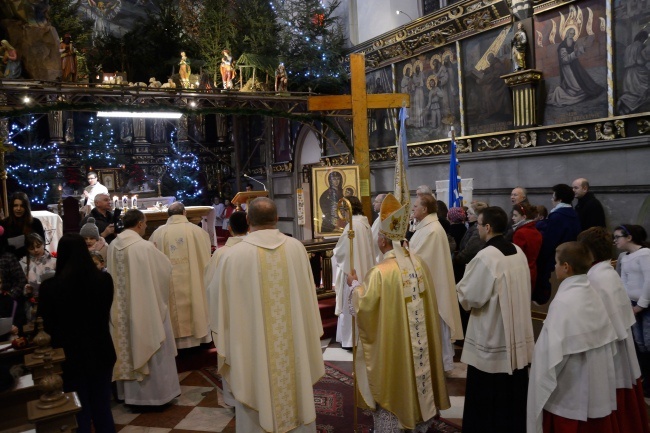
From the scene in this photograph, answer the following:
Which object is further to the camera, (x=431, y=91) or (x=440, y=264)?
(x=431, y=91)

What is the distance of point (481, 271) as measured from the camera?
3717 mm

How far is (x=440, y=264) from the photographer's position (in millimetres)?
4906

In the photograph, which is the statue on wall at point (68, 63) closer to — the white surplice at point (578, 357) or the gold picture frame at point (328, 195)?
the gold picture frame at point (328, 195)

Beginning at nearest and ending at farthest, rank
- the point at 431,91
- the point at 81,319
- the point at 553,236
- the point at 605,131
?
the point at 81,319, the point at 553,236, the point at 605,131, the point at 431,91

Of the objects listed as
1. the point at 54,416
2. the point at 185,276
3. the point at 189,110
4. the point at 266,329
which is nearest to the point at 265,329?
the point at 266,329

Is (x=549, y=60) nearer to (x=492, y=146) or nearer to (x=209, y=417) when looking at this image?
(x=492, y=146)

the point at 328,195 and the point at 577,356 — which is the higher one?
the point at 328,195

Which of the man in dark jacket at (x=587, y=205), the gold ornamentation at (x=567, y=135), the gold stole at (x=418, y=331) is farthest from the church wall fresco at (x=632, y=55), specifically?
the gold stole at (x=418, y=331)

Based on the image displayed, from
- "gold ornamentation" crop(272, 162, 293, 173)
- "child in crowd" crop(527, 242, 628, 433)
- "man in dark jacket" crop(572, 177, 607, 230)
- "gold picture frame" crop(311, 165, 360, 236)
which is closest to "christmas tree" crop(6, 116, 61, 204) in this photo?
"gold ornamentation" crop(272, 162, 293, 173)

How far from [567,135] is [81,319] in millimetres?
7186

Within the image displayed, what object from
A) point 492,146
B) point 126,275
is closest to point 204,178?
point 492,146

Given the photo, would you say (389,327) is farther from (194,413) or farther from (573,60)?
(573,60)

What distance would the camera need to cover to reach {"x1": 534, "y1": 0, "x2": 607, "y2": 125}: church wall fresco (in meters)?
7.36

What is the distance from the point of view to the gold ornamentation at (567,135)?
761cm
